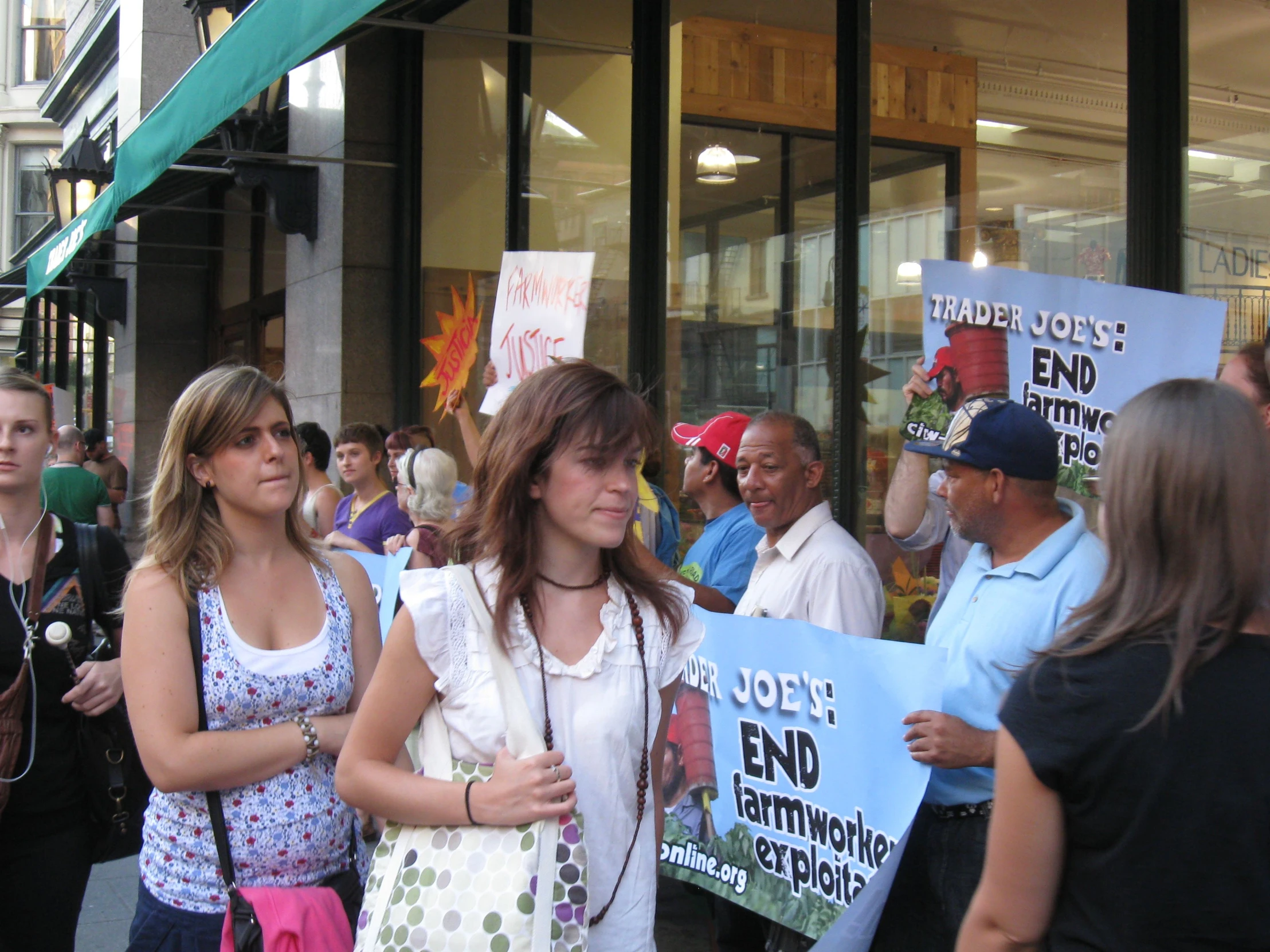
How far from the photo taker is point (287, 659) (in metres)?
2.57

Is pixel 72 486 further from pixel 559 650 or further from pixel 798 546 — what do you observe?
pixel 559 650

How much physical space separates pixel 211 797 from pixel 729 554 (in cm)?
238

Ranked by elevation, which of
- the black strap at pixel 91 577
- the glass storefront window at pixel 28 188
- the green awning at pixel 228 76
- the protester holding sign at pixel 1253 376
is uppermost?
the glass storefront window at pixel 28 188

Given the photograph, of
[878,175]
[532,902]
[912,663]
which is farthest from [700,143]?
[532,902]

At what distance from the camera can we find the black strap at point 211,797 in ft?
8.06

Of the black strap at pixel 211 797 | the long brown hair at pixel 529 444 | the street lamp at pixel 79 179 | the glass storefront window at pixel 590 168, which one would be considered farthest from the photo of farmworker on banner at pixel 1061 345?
the street lamp at pixel 79 179

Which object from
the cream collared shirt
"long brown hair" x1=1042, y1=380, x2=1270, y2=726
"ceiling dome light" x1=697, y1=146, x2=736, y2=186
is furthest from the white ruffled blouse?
"ceiling dome light" x1=697, y1=146, x2=736, y2=186

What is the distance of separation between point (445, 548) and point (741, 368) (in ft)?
12.7

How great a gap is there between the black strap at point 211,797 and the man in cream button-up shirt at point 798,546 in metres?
1.66

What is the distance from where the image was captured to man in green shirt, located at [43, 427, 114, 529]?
938cm

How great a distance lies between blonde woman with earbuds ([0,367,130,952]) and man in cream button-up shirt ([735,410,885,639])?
6.00ft

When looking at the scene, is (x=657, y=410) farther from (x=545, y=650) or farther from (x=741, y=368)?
(x=545, y=650)

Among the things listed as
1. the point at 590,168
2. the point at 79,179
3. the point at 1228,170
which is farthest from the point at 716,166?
the point at 79,179

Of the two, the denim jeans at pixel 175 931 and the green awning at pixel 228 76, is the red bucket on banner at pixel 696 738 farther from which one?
the green awning at pixel 228 76
